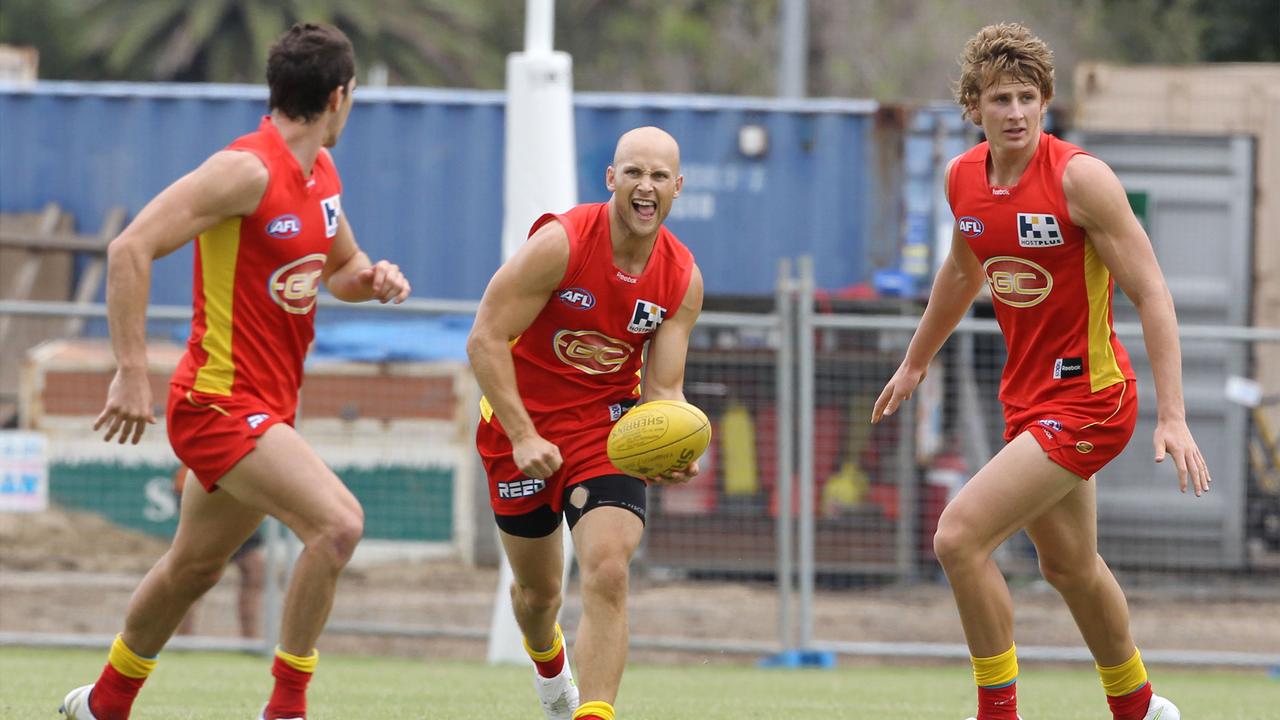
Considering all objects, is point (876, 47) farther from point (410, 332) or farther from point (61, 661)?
point (61, 661)

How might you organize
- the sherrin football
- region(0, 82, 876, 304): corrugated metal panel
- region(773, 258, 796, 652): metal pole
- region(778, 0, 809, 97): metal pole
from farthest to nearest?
region(778, 0, 809, 97): metal pole, region(0, 82, 876, 304): corrugated metal panel, region(773, 258, 796, 652): metal pole, the sherrin football

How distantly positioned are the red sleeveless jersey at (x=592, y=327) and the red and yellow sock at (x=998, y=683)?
1.53 metres

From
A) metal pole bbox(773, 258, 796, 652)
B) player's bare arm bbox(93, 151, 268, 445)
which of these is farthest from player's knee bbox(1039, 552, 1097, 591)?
metal pole bbox(773, 258, 796, 652)

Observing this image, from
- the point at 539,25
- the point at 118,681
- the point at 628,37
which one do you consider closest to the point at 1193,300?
the point at 539,25

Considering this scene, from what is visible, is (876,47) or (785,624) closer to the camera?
(785,624)

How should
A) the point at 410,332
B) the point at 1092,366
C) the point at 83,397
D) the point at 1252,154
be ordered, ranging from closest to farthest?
1. the point at 1092,366
2. the point at 83,397
3. the point at 410,332
4. the point at 1252,154

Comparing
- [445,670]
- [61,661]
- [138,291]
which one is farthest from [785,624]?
[138,291]

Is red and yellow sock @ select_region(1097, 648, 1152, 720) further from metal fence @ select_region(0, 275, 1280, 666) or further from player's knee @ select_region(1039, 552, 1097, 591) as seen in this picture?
metal fence @ select_region(0, 275, 1280, 666)

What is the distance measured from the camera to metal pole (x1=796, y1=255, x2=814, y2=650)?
10.2 m

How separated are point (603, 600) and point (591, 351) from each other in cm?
93

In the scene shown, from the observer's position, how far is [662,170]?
5.68 metres

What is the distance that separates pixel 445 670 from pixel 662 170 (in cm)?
480

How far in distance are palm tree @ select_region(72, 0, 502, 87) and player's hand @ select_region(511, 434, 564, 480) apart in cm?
2634

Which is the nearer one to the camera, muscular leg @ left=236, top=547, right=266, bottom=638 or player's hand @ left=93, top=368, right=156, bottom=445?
player's hand @ left=93, top=368, right=156, bottom=445
